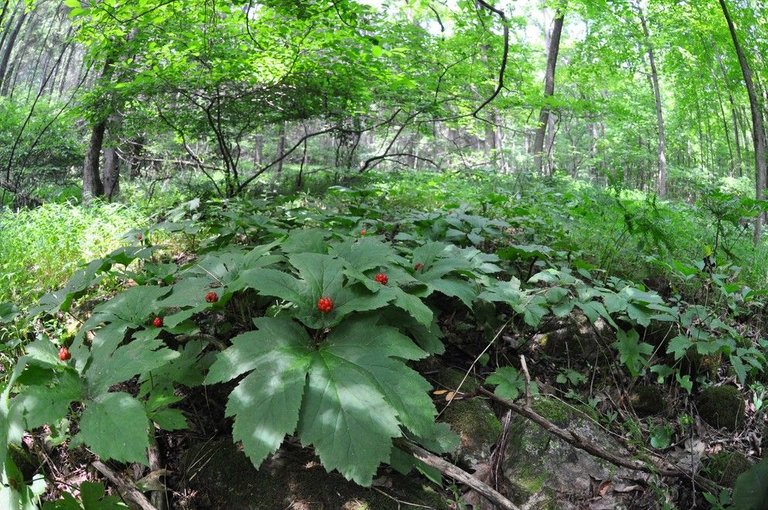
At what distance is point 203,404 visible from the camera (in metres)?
1.91

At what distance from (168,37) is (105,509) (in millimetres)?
5186

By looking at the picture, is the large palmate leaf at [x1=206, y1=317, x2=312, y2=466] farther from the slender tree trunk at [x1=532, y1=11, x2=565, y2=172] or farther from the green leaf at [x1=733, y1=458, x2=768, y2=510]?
the slender tree trunk at [x1=532, y1=11, x2=565, y2=172]

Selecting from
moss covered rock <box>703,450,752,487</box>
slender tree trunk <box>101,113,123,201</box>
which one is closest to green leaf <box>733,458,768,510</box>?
moss covered rock <box>703,450,752,487</box>

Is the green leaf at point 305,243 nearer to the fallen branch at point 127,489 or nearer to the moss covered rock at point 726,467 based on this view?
the fallen branch at point 127,489

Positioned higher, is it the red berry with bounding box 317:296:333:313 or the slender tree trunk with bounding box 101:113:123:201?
the red berry with bounding box 317:296:333:313

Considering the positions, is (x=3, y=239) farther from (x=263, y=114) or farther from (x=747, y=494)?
(x=747, y=494)

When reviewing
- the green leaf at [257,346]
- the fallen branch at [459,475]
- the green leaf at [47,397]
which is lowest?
the fallen branch at [459,475]

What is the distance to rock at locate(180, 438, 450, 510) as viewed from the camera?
153 centimetres

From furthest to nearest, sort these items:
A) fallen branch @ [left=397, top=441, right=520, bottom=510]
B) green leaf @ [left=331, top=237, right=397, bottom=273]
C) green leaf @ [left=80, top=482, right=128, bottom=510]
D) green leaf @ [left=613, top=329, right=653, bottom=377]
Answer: green leaf @ [left=613, top=329, right=653, bottom=377] < green leaf @ [left=331, top=237, right=397, bottom=273] < fallen branch @ [left=397, top=441, right=520, bottom=510] < green leaf @ [left=80, top=482, right=128, bottom=510]

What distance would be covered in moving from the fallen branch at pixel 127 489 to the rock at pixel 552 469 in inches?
51.0

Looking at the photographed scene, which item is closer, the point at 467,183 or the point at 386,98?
the point at 386,98

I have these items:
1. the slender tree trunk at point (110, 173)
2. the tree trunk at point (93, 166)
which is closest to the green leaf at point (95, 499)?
the tree trunk at point (93, 166)

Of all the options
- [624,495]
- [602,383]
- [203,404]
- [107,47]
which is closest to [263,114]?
[107,47]

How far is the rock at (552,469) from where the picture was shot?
1.64 metres
